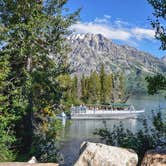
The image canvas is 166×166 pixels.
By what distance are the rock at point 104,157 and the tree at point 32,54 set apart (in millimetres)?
8565

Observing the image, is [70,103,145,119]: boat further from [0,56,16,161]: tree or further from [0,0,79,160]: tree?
[0,56,16,161]: tree

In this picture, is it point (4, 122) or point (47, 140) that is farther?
point (47, 140)

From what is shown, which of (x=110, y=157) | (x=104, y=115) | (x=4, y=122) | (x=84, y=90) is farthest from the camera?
(x=84, y=90)

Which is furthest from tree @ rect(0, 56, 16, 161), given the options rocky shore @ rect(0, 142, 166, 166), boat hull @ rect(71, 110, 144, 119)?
boat hull @ rect(71, 110, 144, 119)

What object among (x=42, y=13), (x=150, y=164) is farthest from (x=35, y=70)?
(x=150, y=164)

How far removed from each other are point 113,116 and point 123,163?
102962 millimetres

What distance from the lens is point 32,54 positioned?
22922 mm

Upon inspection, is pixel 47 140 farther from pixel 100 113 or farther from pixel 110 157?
pixel 100 113

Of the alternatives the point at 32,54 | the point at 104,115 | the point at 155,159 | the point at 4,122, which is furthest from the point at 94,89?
the point at 155,159

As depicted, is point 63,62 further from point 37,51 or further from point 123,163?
point 123,163

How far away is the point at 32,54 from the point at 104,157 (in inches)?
460

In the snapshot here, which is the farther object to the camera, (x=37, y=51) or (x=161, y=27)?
(x=37, y=51)

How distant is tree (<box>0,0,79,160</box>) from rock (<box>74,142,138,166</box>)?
8.57m

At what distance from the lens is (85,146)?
1342 cm
